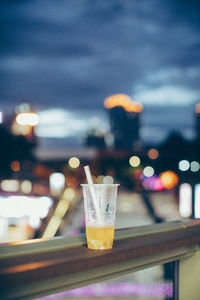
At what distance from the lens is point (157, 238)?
1966 mm

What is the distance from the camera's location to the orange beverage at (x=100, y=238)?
64.4 inches

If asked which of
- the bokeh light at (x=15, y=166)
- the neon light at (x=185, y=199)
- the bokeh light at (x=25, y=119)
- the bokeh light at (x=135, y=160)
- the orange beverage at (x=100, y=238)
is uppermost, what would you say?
the bokeh light at (x=135, y=160)

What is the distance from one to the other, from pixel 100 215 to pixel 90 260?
0.23 meters

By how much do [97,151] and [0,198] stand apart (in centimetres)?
7879

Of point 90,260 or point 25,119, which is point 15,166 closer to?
point 25,119

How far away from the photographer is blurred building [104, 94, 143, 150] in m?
99.2

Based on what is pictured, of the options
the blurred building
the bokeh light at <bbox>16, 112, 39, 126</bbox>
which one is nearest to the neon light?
the bokeh light at <bbox>16, 112, 39, 126</bbox>

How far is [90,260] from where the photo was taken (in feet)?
4.70

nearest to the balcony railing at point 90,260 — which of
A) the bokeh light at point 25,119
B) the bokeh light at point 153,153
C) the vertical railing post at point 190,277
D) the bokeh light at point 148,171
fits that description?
the vertical railing post at point 190,277

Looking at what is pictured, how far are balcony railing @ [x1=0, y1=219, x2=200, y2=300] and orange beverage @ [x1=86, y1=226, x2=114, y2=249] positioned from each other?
0.11ft

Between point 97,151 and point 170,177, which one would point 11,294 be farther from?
point 97,151

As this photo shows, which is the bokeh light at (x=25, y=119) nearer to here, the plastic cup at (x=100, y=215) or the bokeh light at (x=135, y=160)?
the plastic cup at (x=100, y=215)

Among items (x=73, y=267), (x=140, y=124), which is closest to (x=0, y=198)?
(x=73, y=267)

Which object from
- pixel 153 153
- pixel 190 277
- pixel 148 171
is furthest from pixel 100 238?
pixel 148 171
